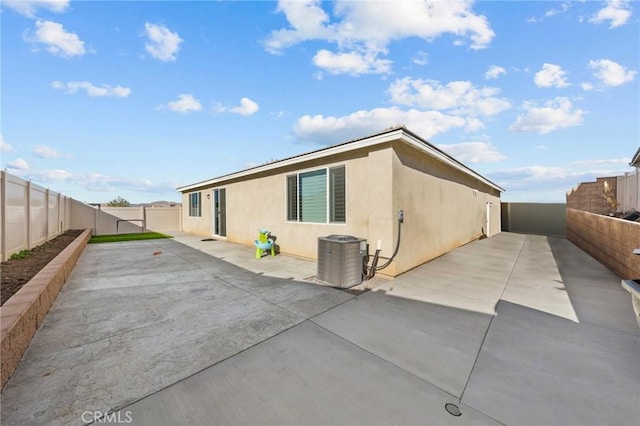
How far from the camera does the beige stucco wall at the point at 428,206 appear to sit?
575cm

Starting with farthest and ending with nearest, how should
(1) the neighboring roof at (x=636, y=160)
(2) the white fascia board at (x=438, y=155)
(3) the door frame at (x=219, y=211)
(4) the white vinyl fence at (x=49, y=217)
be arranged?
(3) the door frame at (x=219, y=211), (1) the neighboring roof at (x=636, y=160), (2) the white fascia board at (x=438, y=155), (4) the white vinyl fence at (x=49, y=217)

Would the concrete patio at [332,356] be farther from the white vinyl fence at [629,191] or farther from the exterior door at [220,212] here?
the white vinyl fence at [629,191]

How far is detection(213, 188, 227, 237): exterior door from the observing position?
39.8 ft

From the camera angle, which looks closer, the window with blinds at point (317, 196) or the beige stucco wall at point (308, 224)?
the beige stucco wall at point (308, 224)

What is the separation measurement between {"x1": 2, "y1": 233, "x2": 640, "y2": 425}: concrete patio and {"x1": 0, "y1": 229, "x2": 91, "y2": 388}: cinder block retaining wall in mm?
129

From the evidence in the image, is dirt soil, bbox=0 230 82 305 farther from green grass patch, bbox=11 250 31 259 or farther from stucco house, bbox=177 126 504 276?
stucco house, bbox=177 126 504 276

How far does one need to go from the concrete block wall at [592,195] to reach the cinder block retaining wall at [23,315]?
815 inches

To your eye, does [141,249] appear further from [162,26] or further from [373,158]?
[373,158]

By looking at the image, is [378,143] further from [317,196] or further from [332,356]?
[332,356]

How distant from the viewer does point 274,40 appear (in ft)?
27.3

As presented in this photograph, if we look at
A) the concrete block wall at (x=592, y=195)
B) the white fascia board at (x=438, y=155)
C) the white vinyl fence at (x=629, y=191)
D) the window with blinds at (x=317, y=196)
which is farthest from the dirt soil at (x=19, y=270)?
the concrete block wall at (x=592, y=195)

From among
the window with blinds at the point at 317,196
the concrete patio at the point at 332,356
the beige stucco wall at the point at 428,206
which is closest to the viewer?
the concrete patio at the point at 332,356

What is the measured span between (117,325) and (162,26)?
782 cm

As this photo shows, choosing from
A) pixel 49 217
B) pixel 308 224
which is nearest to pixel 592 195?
pixel 308 224
